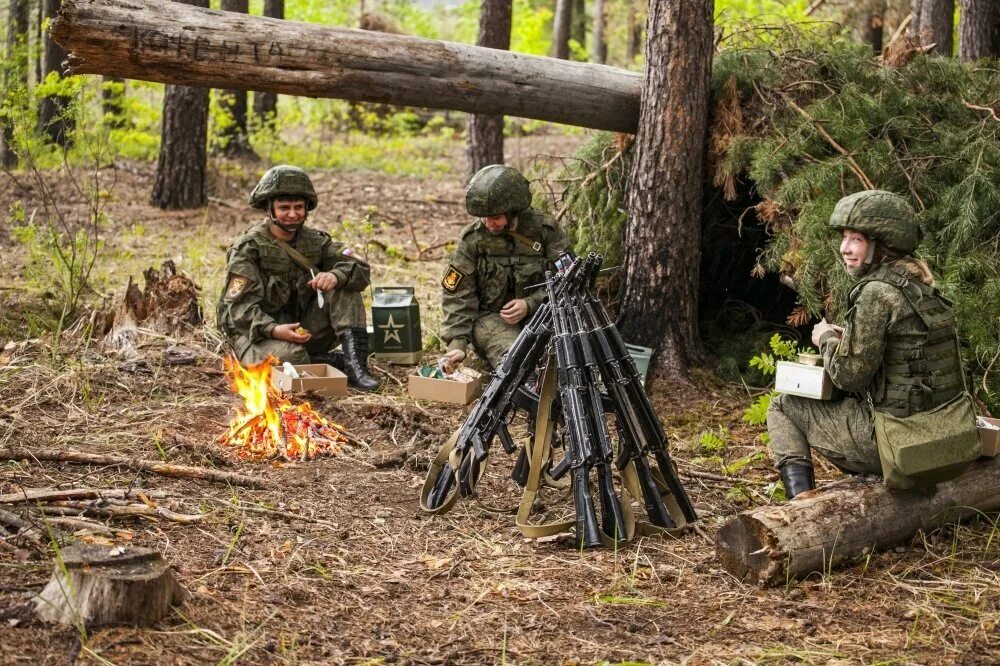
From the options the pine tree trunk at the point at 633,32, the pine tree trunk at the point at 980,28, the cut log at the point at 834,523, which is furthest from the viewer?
the pine tree trunk at the point at 633,32

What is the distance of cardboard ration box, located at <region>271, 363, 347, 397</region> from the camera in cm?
697

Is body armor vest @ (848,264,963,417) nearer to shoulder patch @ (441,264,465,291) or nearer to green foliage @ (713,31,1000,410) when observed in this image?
green foliage @ (713,31,1000,410)

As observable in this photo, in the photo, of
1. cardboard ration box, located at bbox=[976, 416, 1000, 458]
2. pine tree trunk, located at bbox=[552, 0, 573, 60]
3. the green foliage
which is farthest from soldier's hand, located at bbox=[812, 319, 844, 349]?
pine tree trunk, located at bbox=[552, 0, 573, 60]

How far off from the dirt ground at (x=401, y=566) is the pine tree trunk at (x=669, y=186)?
49 cm

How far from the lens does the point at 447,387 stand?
23.6 ft

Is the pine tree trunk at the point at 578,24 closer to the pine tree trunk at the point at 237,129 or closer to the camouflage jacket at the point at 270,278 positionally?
the pine tree trunk at the point at 237,129

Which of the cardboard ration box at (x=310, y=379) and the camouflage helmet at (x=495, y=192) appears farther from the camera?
the camouflage helmet at (x=495, y=192)

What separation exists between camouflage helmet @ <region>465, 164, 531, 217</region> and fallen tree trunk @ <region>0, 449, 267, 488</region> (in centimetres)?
256

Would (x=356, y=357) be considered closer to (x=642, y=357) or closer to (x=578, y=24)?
Result: (x=642, y=357)

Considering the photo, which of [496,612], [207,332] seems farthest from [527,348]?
[207,332]

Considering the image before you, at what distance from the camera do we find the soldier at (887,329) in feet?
15.7

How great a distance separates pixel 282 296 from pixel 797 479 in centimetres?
406

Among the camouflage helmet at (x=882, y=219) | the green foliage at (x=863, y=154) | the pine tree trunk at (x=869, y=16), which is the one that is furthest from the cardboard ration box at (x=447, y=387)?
the pine tree trunk at (x=869, y=16)

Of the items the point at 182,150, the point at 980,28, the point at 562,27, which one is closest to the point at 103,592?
the point at 980,28
